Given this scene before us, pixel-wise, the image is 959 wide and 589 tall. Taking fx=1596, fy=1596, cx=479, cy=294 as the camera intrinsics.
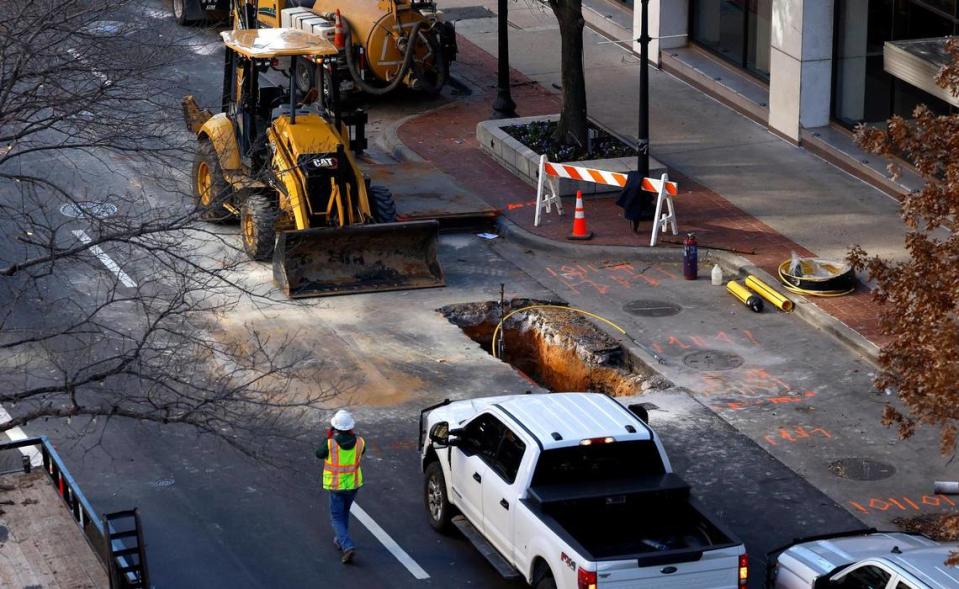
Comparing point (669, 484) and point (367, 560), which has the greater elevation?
point (669, 484)

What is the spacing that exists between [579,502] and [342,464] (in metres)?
2.44

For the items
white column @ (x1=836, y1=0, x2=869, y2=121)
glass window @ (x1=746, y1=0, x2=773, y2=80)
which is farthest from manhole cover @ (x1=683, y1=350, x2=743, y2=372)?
glass window @ (x1=746, y1=0, x2=773, y2=80)

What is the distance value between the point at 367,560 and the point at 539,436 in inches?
91.4

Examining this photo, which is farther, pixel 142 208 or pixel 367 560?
pixel 142 208

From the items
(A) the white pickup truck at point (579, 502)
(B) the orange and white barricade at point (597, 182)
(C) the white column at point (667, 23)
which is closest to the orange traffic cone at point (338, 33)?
(B) the orange and white barricade at point (597, 182)

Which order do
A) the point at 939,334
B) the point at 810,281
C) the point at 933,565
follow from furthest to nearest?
the point at 810,281, the point at 933,565, the point at 939,334

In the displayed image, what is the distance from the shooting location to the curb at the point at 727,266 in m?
20.0

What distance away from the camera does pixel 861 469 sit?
17078 millimetres

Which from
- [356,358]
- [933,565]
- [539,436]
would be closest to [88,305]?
[356,358]

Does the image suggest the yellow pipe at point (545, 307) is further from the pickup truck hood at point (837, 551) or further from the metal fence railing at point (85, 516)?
the metal fence railing at point (85, 516)

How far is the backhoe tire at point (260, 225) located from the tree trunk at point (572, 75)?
6.29m

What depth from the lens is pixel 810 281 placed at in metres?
21.6

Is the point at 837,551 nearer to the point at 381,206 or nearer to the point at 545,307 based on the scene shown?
the point at 545,307

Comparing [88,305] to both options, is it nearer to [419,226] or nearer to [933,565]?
[419,226]
